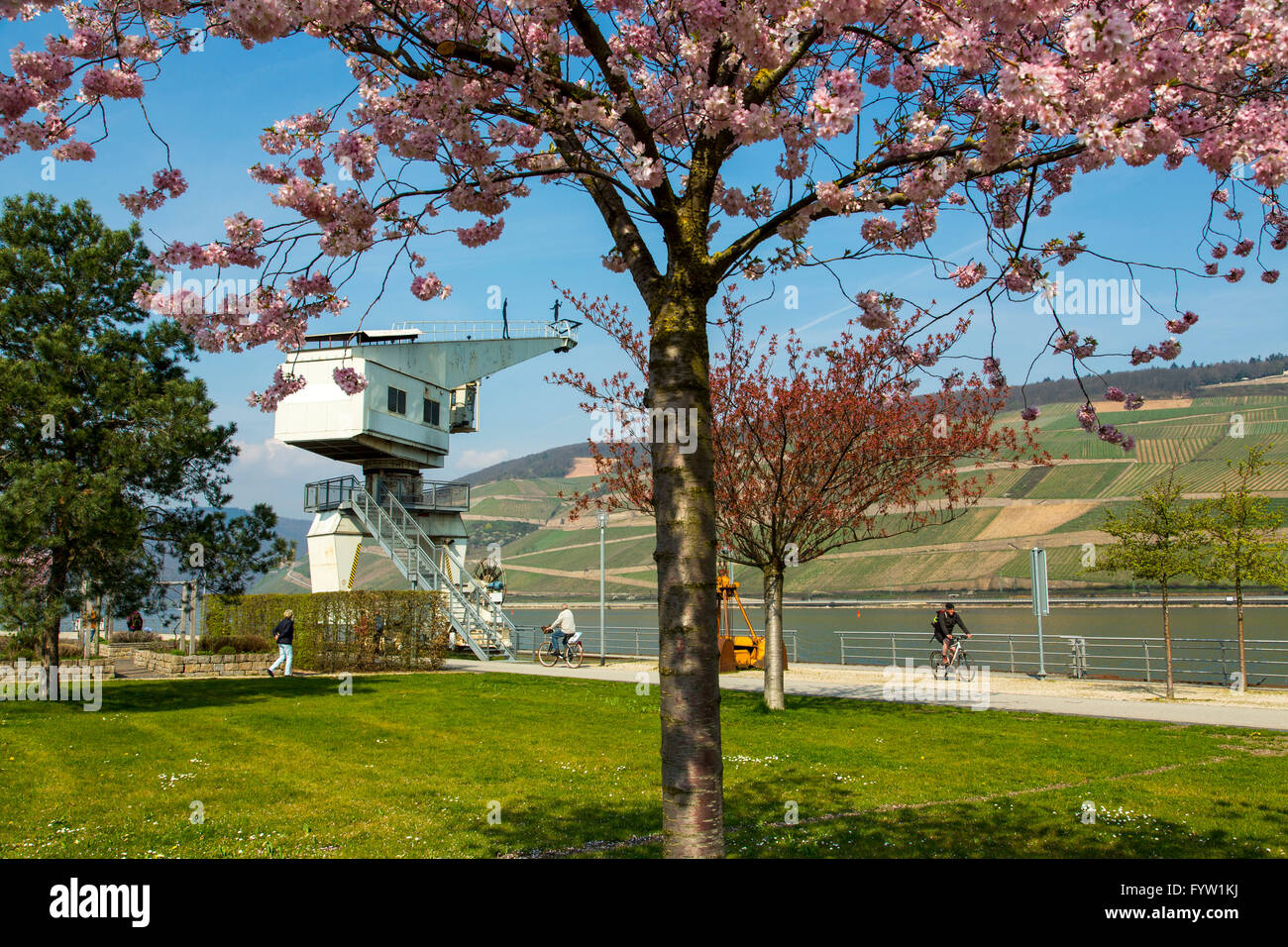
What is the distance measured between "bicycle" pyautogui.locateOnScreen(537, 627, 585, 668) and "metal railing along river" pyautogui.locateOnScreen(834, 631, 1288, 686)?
28.0ft

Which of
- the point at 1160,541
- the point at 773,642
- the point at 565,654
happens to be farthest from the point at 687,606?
the point at 565,654

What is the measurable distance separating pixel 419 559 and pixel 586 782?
2441cm

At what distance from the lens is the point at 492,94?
17.6 ft

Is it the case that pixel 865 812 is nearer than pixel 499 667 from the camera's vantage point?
Yes

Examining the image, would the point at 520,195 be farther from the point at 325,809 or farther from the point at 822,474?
the point at 822,474

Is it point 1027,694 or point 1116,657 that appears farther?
point 1116,657

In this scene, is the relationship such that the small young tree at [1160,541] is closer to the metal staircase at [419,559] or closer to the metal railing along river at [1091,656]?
the metal railing along river at [1091,656]

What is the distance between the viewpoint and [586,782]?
9.98 m

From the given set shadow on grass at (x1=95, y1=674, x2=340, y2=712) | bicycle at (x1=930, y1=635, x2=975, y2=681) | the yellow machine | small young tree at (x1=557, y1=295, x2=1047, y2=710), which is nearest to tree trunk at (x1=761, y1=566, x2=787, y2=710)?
small young tree at (x1=557, y1=295, x2=1047, y2=710)

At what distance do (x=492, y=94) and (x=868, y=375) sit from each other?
13401mm

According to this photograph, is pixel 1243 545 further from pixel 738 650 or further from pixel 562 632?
pixel 562 632

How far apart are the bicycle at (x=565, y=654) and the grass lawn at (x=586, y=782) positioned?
12.7m

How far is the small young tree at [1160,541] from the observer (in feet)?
66.2
